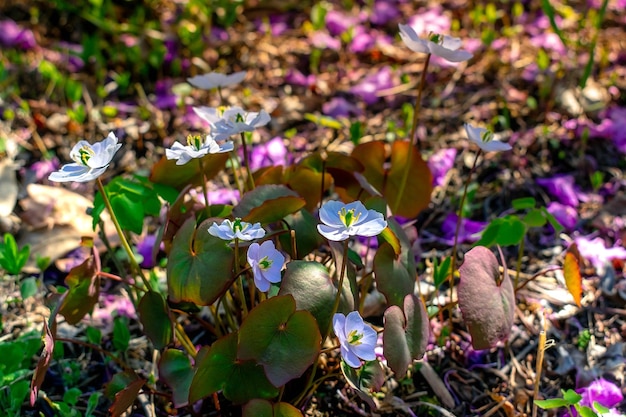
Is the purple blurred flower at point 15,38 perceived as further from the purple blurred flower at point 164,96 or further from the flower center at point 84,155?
the flower center at point 84,155

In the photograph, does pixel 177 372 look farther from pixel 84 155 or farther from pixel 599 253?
pixel 599 253

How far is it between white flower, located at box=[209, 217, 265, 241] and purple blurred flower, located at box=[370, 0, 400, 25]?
1811mm

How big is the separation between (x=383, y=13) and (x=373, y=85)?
0.48m

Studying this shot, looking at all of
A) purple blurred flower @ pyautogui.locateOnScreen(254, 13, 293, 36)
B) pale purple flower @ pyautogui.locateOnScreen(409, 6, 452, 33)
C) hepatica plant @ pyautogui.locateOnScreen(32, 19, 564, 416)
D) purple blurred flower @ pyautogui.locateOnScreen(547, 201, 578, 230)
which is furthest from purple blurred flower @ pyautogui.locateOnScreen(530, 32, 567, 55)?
hepatica plant @ pyautogui.locateOnScreen(32, 19, 564, 416)

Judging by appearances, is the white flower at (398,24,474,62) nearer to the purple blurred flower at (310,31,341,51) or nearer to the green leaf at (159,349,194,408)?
the green leaf at (159,349,194,408)

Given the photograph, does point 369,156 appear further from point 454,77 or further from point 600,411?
point 454,77


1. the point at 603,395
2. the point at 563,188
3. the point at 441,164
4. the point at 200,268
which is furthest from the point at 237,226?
the point at 563,188

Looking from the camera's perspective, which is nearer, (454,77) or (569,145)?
(569,145)

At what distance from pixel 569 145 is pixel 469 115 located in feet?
1.07

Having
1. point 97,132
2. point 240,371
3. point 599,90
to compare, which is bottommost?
point 97,132

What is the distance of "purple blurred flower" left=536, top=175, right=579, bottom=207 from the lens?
185 cm

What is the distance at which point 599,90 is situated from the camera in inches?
88.1

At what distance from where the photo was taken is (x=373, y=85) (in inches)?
90.4

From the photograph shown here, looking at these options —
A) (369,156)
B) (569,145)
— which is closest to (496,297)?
(369,156)
